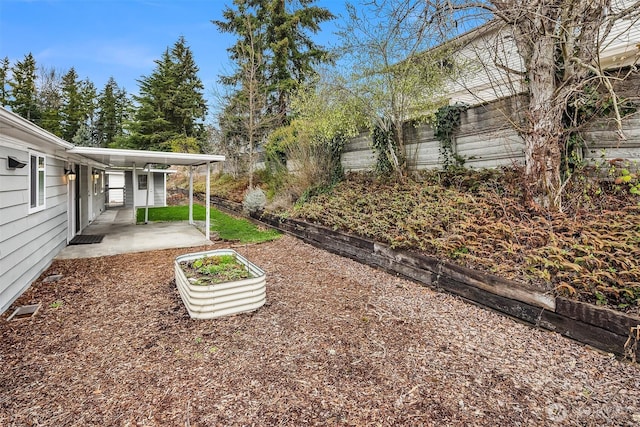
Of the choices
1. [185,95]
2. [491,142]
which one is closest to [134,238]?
[491,142]

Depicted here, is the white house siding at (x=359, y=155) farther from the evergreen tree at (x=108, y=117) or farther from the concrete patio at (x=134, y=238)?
the evergreen tree at (x=108, y=117)

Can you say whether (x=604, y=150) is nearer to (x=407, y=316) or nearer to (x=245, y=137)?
(x=407, y=316)

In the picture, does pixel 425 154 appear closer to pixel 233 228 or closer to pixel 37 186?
pixel 233 228

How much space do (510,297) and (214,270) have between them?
3.55m

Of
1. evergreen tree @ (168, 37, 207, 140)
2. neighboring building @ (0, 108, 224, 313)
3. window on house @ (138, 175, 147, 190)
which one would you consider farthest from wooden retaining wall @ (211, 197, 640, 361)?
evergreen tree @ (168, 37, 207, 140)

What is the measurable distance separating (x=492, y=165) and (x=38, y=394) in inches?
276

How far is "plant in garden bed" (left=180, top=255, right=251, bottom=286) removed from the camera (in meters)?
3.95

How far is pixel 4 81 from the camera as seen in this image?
2678cm

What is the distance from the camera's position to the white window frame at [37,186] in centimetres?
520

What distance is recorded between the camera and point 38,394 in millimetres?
2445

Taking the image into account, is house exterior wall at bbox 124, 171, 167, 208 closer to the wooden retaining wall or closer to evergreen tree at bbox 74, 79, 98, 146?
the wooden retaining wall

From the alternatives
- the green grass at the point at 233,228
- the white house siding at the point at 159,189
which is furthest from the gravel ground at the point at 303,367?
the white house siding at the point at 159,189

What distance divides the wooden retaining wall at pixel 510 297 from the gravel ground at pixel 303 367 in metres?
0.14

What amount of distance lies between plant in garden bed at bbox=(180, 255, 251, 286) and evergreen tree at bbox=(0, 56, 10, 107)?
112 feet
